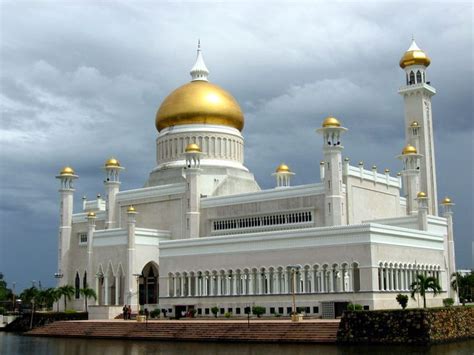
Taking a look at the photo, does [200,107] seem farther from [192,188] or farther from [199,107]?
[192,188]

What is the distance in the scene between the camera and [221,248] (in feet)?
158

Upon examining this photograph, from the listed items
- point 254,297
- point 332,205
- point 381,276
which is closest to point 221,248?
point 254,297

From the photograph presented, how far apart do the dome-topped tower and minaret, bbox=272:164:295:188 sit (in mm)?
5278

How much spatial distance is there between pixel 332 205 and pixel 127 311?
52.0ft

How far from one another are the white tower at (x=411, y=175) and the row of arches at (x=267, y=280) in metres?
12.1

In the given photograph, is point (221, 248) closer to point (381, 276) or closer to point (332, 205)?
point (332, 205)

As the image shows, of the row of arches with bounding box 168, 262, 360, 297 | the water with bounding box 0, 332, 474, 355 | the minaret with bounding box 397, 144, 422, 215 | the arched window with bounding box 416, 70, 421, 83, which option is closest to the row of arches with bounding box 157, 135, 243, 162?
the row of arches with bounding box 168, 262, 360, 297

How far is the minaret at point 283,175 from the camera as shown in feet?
202

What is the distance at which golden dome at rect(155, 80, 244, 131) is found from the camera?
199 feet

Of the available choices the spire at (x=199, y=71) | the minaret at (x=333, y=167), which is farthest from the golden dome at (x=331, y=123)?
the spire at (x=199, y=71)

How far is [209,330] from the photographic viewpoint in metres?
40.1

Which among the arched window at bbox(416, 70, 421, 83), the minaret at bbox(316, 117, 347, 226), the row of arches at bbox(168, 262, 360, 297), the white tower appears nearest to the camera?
the row of arches at bbox(168, 262, 360, 297)

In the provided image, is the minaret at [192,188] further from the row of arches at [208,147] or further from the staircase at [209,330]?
the staircase at [209,330]

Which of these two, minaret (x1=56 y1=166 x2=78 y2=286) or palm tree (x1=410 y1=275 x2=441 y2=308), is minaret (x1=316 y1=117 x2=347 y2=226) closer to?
palm tree (x1=410 y1=275 x2=441 y2=308)
